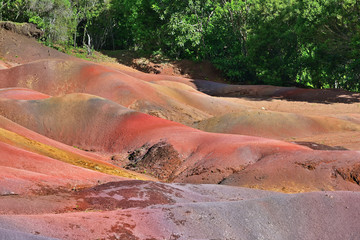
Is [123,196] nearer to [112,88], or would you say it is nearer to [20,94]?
[20,94]

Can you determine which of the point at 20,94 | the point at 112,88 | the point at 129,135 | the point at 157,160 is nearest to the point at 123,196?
the point at 157,160

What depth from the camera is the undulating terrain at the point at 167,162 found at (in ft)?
19.1

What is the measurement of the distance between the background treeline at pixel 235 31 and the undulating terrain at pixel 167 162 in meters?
2.97

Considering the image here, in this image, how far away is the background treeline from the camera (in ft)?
82.5

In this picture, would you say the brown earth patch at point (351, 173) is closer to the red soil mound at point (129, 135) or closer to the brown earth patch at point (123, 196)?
Answer: the red soil mound at point (129, 135)

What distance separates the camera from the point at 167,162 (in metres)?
13.4

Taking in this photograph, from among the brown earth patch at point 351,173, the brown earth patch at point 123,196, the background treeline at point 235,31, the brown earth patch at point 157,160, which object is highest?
the background treeline at point 235,31

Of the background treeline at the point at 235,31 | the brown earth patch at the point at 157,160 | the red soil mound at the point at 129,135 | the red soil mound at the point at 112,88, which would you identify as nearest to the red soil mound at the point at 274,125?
the red soil mound at the point at 112,88

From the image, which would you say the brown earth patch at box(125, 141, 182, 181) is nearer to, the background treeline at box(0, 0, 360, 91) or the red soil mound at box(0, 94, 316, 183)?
the red soil mound at box(0, 94, 316, 183)

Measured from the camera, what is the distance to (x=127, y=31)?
43.4 meters

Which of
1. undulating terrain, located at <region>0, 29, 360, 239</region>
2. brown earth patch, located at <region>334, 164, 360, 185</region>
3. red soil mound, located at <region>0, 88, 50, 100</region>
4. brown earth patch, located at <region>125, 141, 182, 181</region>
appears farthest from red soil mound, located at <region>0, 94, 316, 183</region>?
brown earth patch, located at <region>334, 164, 360, 185</region>

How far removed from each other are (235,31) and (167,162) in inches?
929

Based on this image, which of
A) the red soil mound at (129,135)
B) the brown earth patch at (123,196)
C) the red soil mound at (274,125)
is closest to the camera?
the brown earth patch at (123,196)

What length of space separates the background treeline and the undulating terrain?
117 inches
